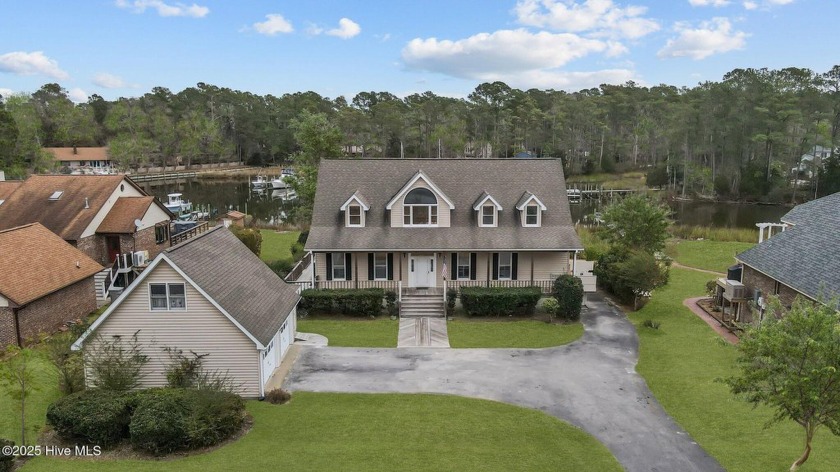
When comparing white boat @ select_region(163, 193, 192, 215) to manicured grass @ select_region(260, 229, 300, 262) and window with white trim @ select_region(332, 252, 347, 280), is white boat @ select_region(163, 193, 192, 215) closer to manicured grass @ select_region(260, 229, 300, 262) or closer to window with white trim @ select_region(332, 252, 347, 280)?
manicured grass @ select_region(260, 229, 300, 262)

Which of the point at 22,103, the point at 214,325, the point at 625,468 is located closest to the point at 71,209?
the point at 214,325

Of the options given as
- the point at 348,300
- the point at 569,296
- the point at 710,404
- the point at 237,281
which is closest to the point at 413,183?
the point at 348,300

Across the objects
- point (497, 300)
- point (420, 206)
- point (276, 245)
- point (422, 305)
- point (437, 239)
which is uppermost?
point (420, 206)

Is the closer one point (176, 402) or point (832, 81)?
point (176, 402)

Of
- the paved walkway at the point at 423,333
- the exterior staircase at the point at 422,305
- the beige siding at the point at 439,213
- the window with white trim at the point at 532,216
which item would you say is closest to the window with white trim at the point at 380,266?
the beige siding at the point at 439,213

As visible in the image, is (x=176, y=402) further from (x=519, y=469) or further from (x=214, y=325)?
(x=519, y=469)

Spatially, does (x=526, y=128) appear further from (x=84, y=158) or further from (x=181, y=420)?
(x=181, y=420)

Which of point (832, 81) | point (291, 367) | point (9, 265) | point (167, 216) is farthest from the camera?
point (832, 81)
